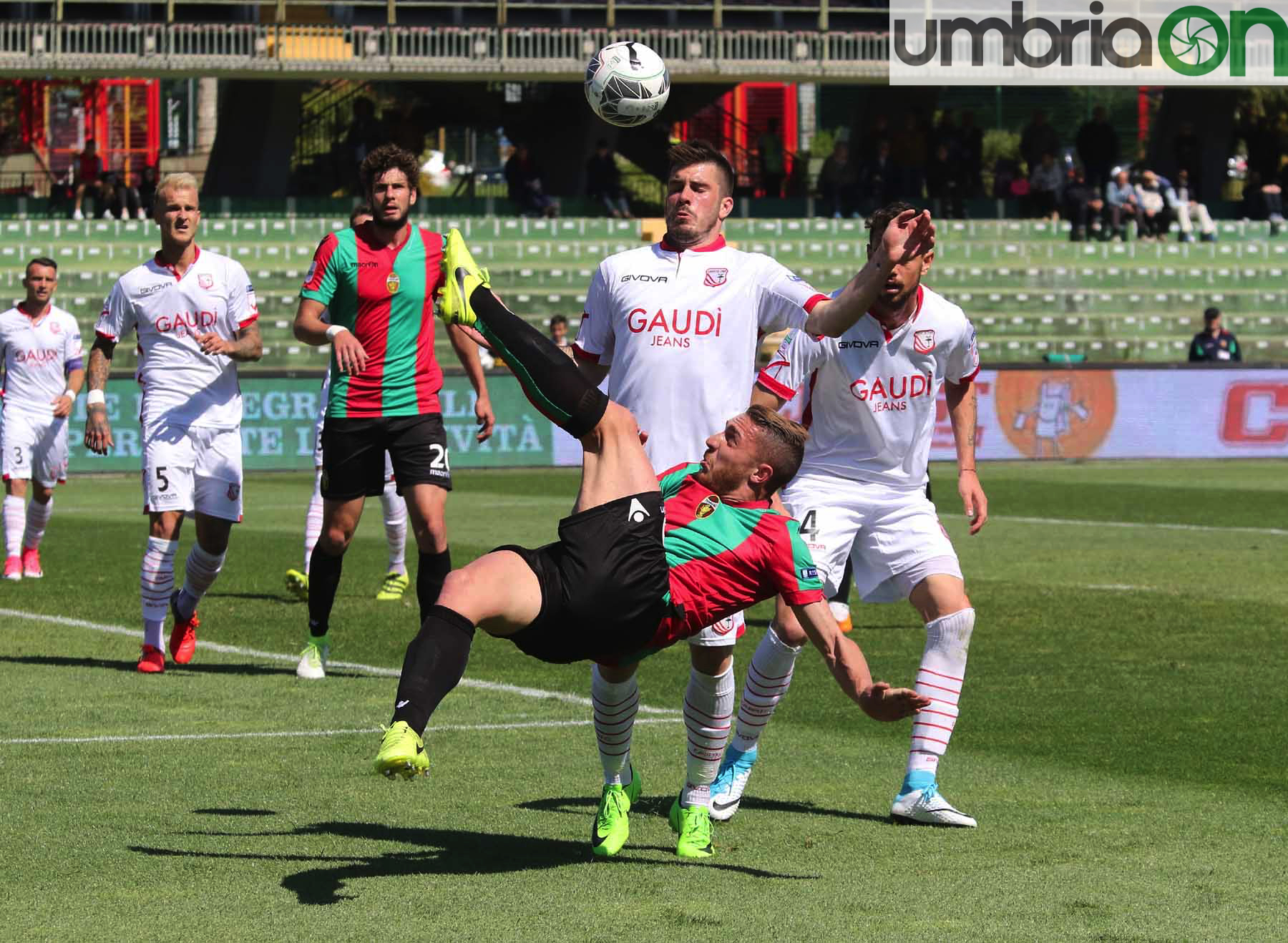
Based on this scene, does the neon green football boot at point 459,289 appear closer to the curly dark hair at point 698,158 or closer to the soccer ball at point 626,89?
the curly dark hair at point 698,158

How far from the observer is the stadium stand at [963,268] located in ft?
111

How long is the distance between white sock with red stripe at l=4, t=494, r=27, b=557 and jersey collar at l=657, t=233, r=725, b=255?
9388 mm

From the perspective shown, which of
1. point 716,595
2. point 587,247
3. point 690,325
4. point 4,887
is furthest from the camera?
point 587,247

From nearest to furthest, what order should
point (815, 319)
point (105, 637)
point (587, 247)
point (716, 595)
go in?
point (716, 595) < point (815, 319) < point (105, 637) < point (587, 247)

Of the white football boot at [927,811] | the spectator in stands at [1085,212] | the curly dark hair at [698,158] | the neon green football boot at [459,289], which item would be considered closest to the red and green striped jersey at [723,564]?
the neon green football boot at [459,289]

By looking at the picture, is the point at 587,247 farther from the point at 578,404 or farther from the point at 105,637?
the point at 578,404

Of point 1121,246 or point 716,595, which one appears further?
point 1121,246

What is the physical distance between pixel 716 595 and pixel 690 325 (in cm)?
133

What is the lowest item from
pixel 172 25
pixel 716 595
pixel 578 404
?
pixel 716 595

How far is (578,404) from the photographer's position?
225 inches

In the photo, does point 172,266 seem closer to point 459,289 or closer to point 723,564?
point 459,289

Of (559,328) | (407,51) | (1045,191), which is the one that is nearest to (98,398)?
(559,328)

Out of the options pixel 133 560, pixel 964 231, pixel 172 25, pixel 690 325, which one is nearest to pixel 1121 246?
pixel 964 231

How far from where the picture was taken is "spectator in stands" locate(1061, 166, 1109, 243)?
3775 centimetres
